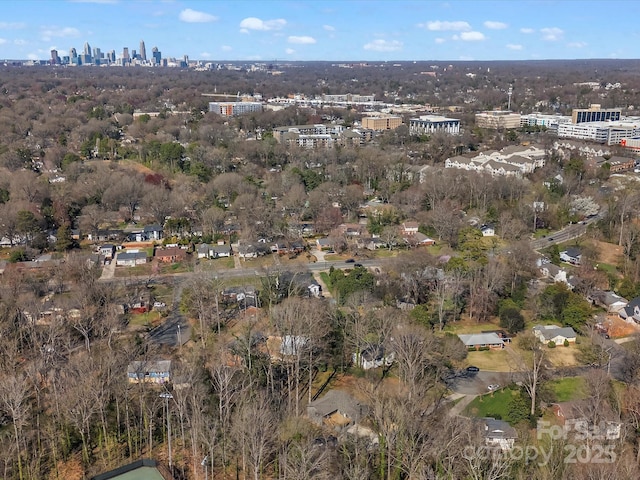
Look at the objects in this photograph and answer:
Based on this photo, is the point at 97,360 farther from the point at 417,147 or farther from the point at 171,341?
the point at 417,147

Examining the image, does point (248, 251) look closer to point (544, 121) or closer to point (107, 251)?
point (107, 251)

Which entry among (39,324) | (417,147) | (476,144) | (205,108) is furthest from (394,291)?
(205,108)

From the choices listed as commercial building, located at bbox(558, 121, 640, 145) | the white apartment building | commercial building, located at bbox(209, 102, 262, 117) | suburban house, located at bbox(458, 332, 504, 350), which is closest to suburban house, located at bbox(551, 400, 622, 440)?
suburban house, located at bbox(458, 332, 504, 350)

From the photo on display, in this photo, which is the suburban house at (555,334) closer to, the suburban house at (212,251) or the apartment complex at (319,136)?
the suburban house at (212,251)

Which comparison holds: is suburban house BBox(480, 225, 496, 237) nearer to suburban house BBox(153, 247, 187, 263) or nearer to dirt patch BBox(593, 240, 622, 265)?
dirt patch BBox(593, 240, 622, 265)

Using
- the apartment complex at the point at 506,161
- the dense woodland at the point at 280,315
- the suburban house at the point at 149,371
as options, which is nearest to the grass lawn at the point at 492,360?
the dense woodland at the point at 280,315

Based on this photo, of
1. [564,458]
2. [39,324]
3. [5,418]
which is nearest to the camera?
[564,458]

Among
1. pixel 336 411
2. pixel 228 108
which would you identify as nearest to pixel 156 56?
pixel 228 108

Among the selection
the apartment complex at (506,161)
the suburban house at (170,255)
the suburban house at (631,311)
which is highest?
the apartment complex at (506,161)
